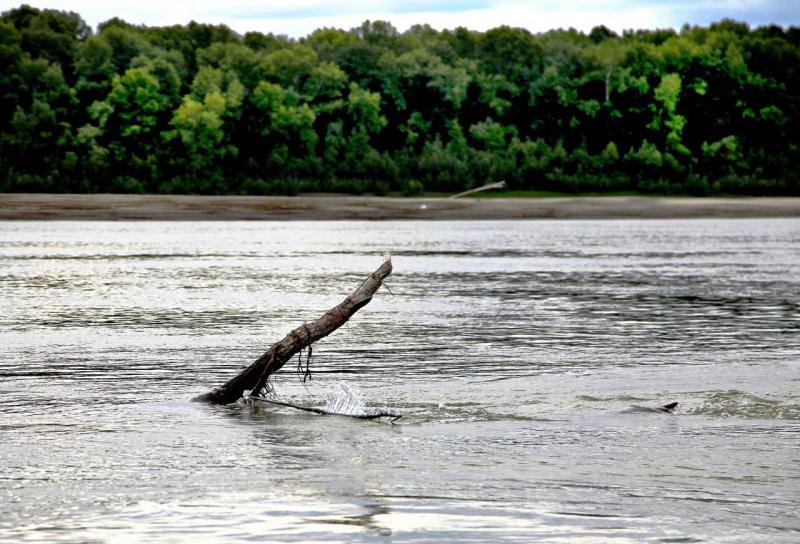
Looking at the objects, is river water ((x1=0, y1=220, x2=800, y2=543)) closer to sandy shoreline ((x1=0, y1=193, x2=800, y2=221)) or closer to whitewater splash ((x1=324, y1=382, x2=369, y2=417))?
whitewater splash ((x1=324, y1=382, x2=369, y2=417))

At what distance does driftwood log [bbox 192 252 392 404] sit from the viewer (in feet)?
50.4

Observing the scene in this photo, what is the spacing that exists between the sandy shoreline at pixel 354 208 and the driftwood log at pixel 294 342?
7394cm

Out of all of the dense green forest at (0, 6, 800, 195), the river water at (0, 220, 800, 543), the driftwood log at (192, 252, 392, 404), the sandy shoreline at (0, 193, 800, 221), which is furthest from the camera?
the dense green forest at (0, 6, 800, 195)

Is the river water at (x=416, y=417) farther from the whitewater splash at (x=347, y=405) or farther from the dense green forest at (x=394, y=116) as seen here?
the dense green forest at (x=394, y=116)

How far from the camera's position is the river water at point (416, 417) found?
10.6m

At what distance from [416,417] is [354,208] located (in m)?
81.3

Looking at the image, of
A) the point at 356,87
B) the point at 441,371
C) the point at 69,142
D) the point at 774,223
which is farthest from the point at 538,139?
the point at 441,371

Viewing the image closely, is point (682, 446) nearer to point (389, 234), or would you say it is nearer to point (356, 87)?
point (389, 234)

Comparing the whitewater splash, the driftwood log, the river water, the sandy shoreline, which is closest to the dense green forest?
the sandy shoreline

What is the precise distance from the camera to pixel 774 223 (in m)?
92.2

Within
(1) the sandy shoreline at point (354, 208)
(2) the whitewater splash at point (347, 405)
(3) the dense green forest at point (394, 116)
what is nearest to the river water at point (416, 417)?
(2) the whitewater splash at point (347, 405)

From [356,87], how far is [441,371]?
99.4 metres

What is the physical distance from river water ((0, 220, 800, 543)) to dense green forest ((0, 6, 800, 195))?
68458mm

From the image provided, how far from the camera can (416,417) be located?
50.1 feet
